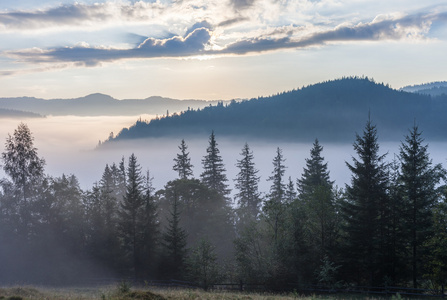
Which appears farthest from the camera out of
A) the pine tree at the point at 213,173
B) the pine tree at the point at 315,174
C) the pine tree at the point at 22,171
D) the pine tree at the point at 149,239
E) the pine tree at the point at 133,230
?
the pine tree at the point at 213,173

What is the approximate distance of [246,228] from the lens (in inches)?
1394

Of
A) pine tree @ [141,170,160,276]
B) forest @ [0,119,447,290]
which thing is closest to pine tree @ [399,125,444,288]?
forest @ [0,119,447,290]

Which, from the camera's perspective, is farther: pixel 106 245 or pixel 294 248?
pixel 106 245

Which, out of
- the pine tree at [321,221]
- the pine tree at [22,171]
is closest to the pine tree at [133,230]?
the pine tree at [22,171]

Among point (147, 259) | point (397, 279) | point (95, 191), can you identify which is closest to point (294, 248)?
point (397, 279)

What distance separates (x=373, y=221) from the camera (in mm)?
35688

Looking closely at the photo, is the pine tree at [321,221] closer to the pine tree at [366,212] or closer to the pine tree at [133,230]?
the pine tree at [366,212]

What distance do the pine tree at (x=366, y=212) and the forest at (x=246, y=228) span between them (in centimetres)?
9

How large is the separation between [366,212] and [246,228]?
10891 millimetres

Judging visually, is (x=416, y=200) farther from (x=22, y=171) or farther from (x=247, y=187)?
(x=22, y=171)

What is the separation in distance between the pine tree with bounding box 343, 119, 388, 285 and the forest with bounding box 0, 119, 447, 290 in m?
0.09

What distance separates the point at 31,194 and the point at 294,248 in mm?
33743

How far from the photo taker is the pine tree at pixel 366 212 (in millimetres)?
34969

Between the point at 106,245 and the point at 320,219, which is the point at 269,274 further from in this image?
the point at 106,245
